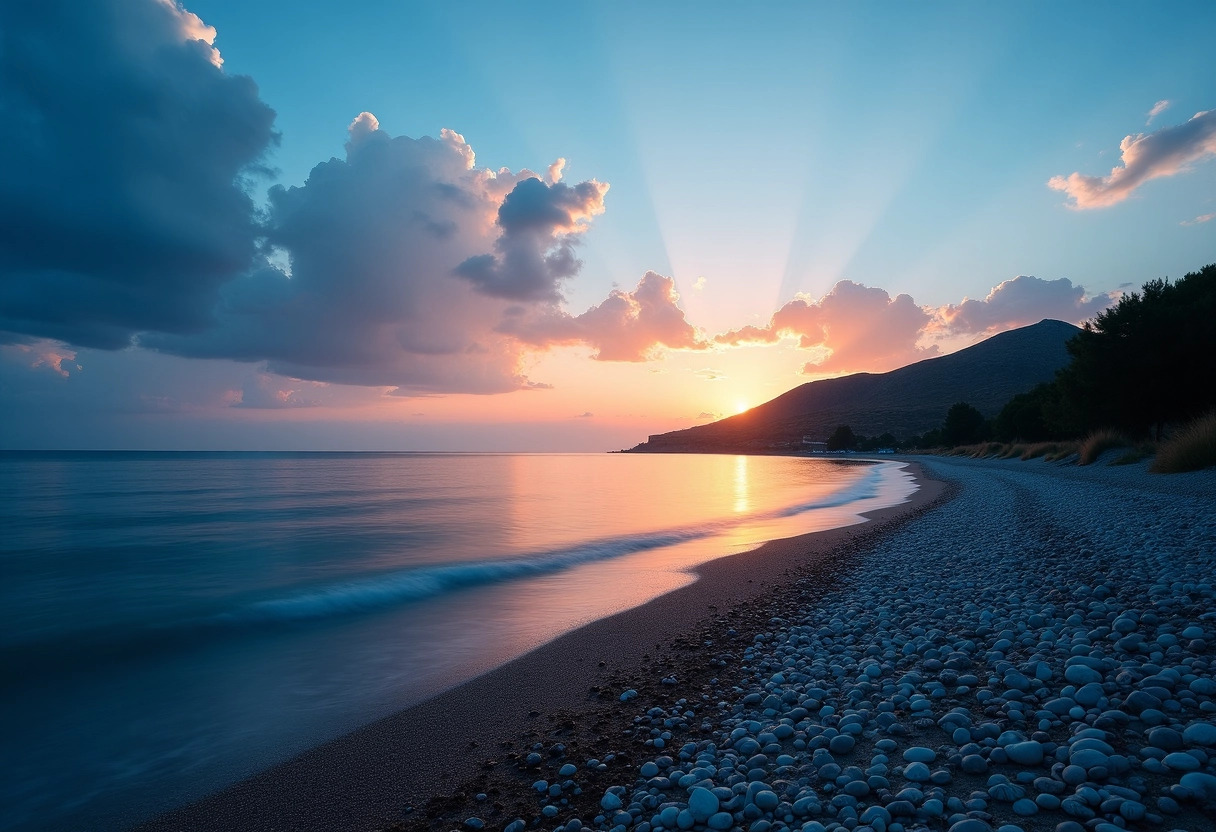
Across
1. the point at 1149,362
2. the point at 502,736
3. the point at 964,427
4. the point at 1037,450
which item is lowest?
the point at 502,736

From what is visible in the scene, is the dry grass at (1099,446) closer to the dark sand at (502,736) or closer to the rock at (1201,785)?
the dark sand at (502,736)

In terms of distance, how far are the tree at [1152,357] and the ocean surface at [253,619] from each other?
18.8 m

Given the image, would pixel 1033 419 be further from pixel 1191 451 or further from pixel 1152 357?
pixel 1191 451

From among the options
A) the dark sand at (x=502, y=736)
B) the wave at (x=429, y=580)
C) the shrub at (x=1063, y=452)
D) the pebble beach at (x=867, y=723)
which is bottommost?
the wave at (x=429, y=580)

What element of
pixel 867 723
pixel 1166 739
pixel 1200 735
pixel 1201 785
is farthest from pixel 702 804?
pixel 1200 735

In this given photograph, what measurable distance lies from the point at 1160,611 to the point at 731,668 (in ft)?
13.4

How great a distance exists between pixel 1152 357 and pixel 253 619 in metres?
38.0

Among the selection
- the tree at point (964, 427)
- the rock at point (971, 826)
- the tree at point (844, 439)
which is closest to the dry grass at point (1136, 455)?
the rock at point (971, 826)

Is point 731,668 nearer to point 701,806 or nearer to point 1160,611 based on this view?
point 701,806

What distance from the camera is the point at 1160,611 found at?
5.52 metres

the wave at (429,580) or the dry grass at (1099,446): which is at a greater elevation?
the dry grass at (1099,446)

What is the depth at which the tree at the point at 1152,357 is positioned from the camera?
27422 millimetres

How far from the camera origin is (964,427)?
8644 centimetres

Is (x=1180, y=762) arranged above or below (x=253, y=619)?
above
